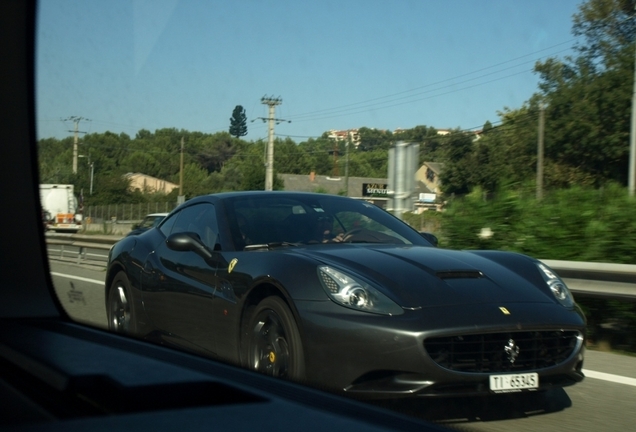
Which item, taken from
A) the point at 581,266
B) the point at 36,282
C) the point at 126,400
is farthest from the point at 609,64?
the point at 126,400

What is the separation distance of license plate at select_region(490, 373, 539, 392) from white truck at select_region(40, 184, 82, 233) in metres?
2.56

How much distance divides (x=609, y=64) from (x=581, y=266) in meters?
5.70

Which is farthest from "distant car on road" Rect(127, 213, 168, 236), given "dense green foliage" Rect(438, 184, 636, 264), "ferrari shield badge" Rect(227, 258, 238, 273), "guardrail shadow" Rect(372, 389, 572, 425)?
"dense green foliage" Rect(438, 184, 636, 264)

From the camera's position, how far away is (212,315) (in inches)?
186

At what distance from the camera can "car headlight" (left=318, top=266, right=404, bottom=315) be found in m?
3.95

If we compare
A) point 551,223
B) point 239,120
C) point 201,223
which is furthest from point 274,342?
point 551,223

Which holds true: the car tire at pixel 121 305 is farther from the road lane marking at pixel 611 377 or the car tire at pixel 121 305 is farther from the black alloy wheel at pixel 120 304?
the road lane marking at pixel 611 377

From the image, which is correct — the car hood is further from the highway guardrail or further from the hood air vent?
the highway guardrail

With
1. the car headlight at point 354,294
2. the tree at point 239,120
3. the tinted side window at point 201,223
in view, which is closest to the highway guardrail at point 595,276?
the tinted side window at point 201,223

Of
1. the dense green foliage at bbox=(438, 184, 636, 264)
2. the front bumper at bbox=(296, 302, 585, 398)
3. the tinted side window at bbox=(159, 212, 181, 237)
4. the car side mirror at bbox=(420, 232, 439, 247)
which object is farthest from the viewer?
the dense green foliage at bbox=(438, 184, 636, 264)

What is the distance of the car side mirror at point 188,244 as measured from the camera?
195 inches

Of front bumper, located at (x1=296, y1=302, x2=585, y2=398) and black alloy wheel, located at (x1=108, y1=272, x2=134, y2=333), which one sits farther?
black alloy wheel, located at (x1=108, y1=272, x2=134, y2=333)

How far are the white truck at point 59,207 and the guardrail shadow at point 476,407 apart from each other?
209 centimetres

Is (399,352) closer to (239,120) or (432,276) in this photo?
(432,276)
